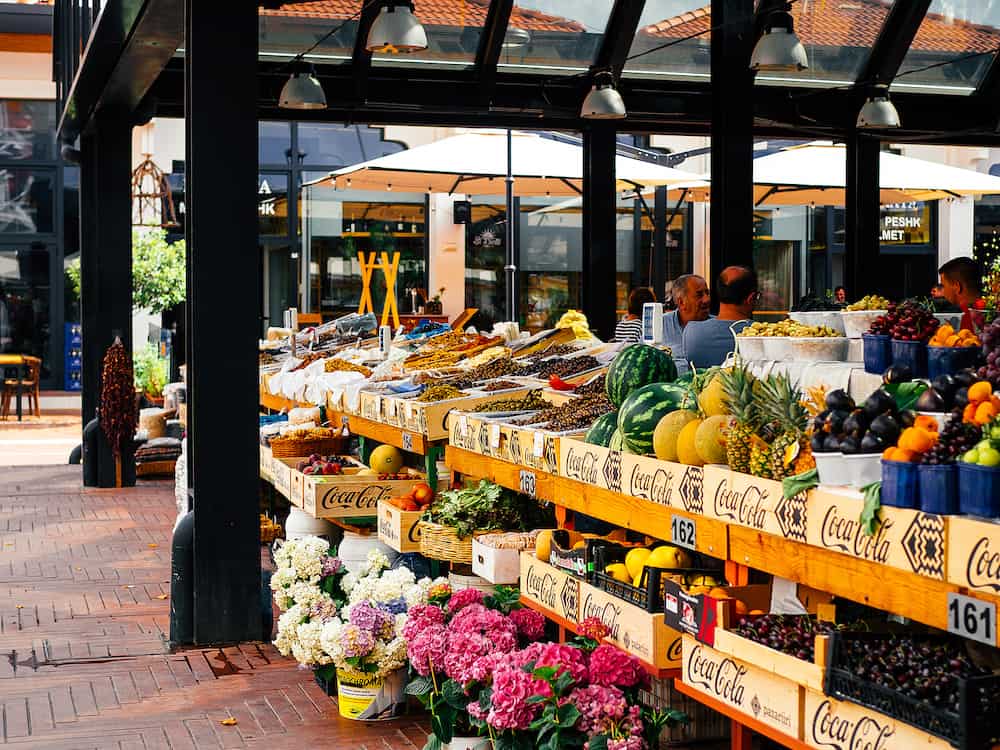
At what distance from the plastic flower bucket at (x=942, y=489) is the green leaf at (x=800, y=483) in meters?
0.43

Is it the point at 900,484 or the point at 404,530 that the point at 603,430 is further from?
the point at 900,484

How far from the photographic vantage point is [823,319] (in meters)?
4.53

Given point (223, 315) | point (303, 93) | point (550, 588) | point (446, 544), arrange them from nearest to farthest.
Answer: point (550, 588), point (446, 544), point (223, 315), point (303, 93)

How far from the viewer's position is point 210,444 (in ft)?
21.1

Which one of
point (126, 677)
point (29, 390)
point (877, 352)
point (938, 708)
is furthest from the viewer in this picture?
point (29, 390)

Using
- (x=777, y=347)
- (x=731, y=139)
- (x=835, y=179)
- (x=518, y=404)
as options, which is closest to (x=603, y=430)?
(x=777, y=347)

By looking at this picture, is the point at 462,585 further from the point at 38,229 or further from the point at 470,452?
the point at 38,229

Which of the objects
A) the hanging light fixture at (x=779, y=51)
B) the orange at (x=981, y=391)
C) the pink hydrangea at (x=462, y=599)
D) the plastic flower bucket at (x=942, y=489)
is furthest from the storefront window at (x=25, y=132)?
the plastic flower bucket at (x=942, y=489)

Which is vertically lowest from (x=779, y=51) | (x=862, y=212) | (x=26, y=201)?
(x=862, y=212)

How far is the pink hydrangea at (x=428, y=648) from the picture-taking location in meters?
4.58

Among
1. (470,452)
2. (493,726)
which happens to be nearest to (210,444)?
(470,452)

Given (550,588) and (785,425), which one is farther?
(550,588)

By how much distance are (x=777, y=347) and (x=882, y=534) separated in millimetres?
1320

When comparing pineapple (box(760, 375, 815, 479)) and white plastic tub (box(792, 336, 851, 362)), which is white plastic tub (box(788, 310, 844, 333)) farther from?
pineapple (box(760, 375, 815, 479))
